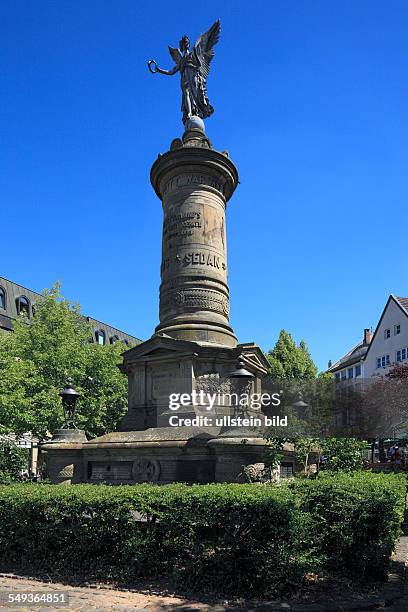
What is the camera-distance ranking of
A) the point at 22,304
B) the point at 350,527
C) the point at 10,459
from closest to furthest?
1. the point at 350,527
2. the point at 10,459
3. the point at 22,304

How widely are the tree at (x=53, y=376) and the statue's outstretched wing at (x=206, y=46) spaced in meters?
13.1

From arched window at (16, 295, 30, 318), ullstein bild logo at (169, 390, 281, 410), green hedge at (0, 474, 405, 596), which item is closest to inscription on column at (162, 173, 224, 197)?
ullstein bild logo at (169, 390, 281, 410)

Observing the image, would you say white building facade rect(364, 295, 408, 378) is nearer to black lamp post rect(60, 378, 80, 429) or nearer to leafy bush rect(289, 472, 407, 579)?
black lamp post rect(60, 378, 80, 429)

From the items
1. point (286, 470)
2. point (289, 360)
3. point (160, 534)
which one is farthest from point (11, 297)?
point (160, 534)

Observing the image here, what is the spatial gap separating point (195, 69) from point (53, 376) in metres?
16.0

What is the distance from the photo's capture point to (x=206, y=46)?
19203 millimetres

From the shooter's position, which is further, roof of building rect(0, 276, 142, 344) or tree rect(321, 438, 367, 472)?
roof of building rect(0, 276, 142, 344)

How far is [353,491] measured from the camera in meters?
6.84

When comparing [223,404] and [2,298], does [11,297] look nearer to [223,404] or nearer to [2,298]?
[2,298]

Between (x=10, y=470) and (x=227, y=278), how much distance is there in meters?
9.08

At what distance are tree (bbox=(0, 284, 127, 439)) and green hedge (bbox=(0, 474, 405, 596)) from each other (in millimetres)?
16739

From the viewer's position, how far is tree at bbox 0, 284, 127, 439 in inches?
942

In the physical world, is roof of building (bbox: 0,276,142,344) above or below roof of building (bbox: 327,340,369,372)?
above

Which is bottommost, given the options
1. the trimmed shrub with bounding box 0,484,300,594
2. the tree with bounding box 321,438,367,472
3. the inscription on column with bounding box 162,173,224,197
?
the trimmed shrub with bounding box 0,484,300,594
